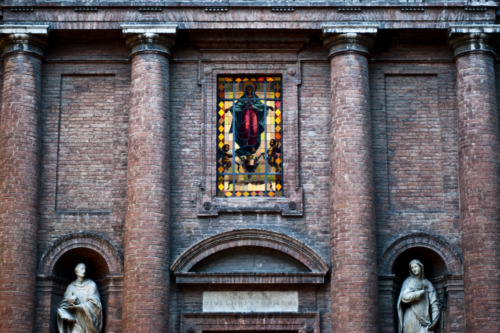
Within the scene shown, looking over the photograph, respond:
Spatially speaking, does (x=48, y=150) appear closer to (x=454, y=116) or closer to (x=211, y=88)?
(x=211, y=88)

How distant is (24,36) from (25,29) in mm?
138

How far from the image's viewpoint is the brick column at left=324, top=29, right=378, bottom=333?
65.6 ft

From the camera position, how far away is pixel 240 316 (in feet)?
66.9

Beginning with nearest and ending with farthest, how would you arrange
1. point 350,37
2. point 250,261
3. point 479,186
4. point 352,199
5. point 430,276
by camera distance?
point 352,199 < point 479,186 < point 250,261 < point 430,276 < point 350,37

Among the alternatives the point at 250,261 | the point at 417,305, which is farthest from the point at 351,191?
the point at 417,305

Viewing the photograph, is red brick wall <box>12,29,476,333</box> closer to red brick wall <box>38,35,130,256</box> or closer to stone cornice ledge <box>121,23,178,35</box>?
red brick wall <box>38,35,130,256</box>

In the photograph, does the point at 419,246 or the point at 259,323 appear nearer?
the point at 259,323

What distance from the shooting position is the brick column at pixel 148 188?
65.6 feet

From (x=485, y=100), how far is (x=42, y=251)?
8941mm

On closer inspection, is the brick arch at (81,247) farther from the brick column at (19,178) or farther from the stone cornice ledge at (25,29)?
the stone cornice ledge at (25,29)

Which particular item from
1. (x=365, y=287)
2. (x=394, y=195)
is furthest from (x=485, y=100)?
(x=365, y=287)

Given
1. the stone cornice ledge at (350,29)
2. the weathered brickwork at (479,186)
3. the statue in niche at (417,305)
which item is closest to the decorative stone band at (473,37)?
the weathered brickwork at (479,186)

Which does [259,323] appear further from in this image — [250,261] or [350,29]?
[350,29]

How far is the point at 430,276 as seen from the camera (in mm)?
21094
